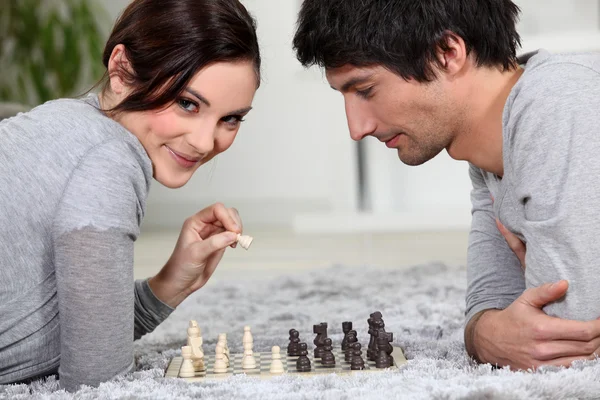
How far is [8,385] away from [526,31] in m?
3.97

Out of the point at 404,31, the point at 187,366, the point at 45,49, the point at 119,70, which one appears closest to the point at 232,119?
the point at 119,70

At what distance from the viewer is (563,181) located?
1.32 metres

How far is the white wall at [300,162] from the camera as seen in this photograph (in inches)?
187

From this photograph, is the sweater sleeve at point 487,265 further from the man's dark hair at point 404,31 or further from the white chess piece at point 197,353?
the white chess piece at point 197,353

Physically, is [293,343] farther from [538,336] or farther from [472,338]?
[538,336]

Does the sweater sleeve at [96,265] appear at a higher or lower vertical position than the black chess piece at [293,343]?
higher

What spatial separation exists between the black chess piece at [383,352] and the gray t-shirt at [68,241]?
0.44 m

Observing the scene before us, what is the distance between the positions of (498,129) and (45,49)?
337cm

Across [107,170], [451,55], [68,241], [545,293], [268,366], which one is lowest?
[268,366]

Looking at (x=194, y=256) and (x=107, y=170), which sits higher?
(x=107, y=170)

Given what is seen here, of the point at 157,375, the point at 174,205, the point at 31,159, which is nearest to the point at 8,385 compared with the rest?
the point at 157,375

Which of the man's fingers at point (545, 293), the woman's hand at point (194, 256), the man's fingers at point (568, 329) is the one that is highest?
the woman's hand at point (194, 256)

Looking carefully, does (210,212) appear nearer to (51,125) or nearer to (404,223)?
(51,125)

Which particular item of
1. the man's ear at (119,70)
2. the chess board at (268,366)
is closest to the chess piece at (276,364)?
the chess board at (268,366)
